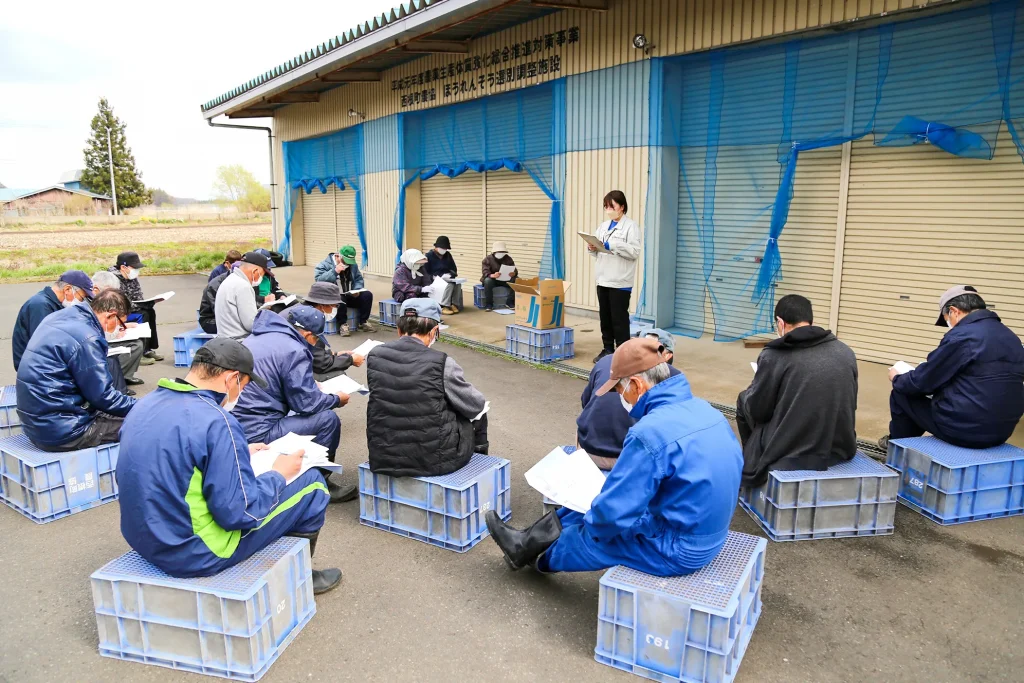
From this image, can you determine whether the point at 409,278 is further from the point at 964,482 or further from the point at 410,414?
the point at 964,482

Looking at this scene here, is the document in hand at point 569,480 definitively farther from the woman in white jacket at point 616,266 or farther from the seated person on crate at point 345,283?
the seated person on crate at point 345,283

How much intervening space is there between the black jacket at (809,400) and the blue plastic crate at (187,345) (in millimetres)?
6531

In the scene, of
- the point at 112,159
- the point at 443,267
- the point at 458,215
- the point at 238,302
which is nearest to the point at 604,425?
the point at 238,302

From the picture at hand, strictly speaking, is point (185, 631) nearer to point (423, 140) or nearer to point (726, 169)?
point (726, 169)

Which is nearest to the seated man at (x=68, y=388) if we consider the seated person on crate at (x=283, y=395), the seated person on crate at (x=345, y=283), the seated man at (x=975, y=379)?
the seated person on crate at (x=283, y=395)

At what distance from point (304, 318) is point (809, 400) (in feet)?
10.8

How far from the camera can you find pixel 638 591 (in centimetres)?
300

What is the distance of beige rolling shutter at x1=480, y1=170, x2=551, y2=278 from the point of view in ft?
39.6

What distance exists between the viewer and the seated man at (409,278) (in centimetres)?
1059

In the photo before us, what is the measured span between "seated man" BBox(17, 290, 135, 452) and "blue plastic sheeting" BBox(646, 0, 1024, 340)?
6.79 m

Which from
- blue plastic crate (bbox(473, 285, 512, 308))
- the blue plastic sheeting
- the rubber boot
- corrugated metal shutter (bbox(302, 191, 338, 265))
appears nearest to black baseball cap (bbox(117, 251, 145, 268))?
blue plastic crate (bbox(473, 285, 512, 308))

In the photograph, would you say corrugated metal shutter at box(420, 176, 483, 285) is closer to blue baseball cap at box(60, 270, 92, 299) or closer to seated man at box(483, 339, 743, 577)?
blue baseball cap at box(60, 270, 92, 299)

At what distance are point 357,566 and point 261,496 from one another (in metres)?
1.01

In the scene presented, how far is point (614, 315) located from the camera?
796 centimetres
